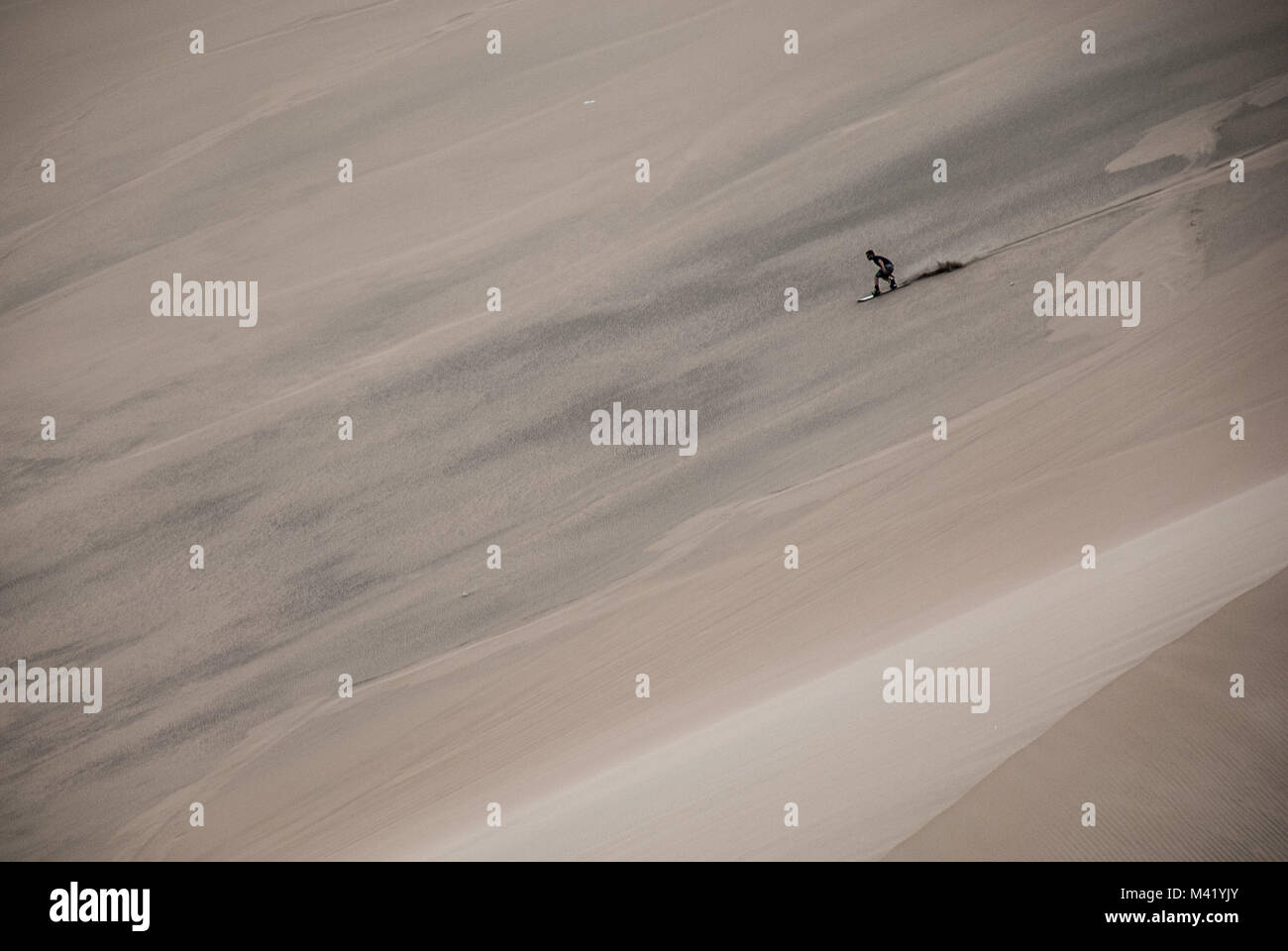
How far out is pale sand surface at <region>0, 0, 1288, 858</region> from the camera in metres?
7.29

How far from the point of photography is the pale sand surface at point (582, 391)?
729 centimetres

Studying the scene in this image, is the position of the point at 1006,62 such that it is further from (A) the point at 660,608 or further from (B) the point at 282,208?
(B) the point at 282,208

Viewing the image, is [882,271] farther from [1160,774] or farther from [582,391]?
[1160,774]

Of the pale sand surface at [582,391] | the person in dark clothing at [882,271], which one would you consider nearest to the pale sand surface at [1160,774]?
the pale sand surface at [582,391]

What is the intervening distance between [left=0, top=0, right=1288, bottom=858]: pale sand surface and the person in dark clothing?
23 centimetres

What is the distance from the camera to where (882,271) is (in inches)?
329

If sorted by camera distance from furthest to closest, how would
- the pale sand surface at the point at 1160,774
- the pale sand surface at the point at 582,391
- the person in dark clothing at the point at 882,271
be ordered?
1. the person in dark clothing at the point at 882,271
2. the pale sand surface at the point at 582,391
3. the pale sand surface at the point at 1160,774

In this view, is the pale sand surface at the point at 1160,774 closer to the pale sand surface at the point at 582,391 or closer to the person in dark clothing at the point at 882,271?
the pale sand surface at the point at 582,391

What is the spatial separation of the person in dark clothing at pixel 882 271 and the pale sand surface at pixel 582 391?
229 mm

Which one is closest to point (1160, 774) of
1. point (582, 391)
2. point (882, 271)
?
point (882, 271)

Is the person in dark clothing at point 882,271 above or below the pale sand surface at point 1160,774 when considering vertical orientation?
above

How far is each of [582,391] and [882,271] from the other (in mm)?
2530

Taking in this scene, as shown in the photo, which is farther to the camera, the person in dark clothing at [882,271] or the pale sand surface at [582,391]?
the person in dark clothing at [882,271]

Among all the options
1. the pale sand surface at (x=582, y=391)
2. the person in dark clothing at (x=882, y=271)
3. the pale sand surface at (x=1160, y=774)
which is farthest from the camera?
the person in dark clothing at (x=882, y=271)
